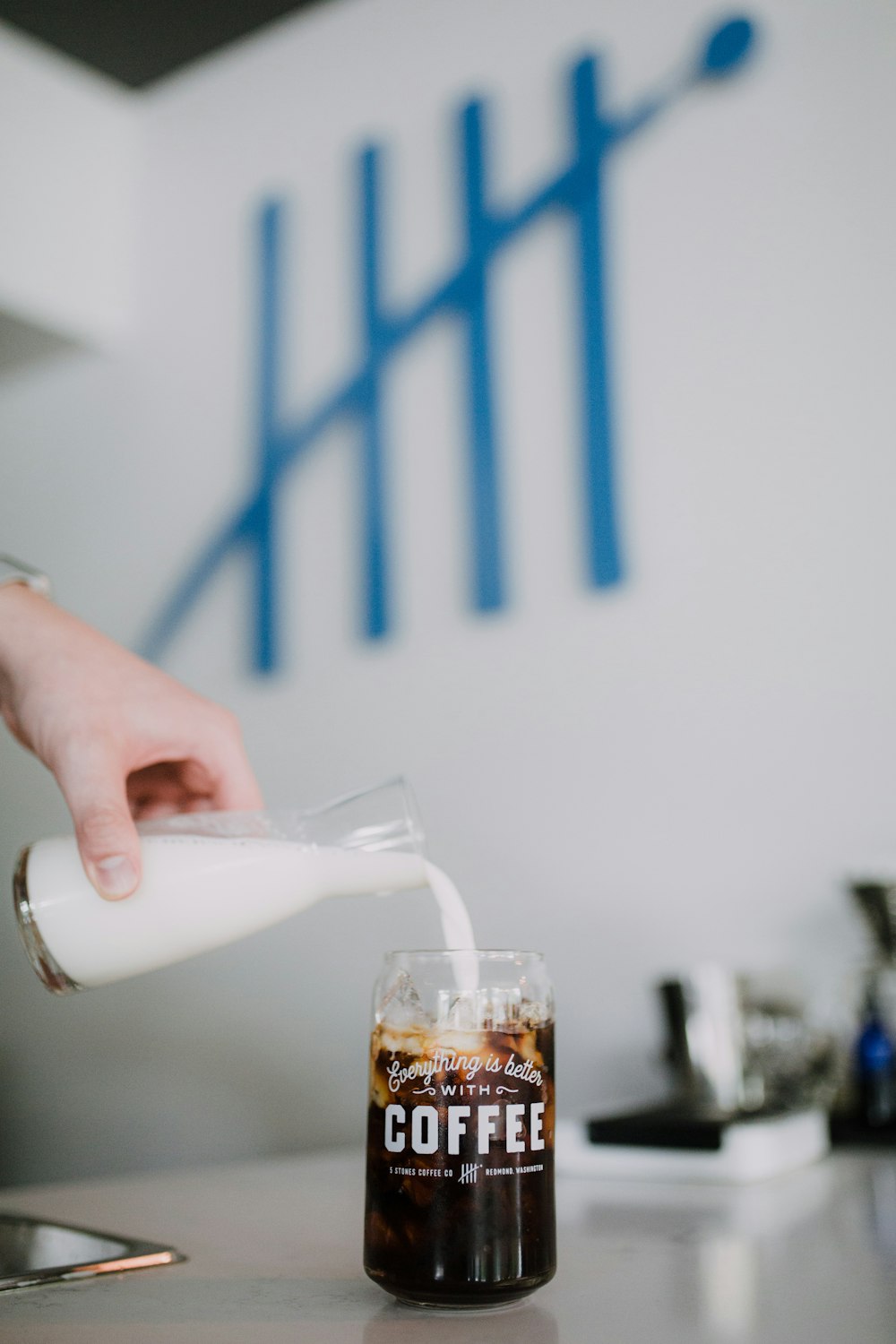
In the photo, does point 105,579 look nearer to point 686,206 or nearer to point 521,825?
point 521,825

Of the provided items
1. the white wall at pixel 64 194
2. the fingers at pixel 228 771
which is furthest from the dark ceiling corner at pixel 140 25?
the fingers at pixel 228 771

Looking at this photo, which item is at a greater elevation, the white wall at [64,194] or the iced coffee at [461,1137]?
the white wall at [64,194]

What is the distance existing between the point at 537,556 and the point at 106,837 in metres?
1.17

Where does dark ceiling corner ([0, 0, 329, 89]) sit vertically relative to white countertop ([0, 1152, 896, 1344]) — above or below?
above

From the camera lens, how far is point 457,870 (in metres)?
1.98

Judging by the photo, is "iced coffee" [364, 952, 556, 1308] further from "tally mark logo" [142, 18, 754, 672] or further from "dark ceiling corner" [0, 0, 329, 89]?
"dark ceiling corner" [0, 0, 329, 89]

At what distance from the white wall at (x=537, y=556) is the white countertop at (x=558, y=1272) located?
1.91ft

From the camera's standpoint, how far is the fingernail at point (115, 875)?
895mm

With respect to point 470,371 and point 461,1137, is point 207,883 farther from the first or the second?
point 470,371

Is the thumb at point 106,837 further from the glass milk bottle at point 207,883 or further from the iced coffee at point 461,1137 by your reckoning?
the iced coffee at point 461,1137

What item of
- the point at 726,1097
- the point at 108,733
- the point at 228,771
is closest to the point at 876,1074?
the point at 726,1097

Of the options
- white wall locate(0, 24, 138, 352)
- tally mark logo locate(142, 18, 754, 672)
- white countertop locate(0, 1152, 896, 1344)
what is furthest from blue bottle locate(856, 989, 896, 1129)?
white wall locate(0, 24, 138, 352)

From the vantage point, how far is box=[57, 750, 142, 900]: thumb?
2.94 feet

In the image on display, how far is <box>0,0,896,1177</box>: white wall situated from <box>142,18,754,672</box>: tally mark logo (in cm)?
3
